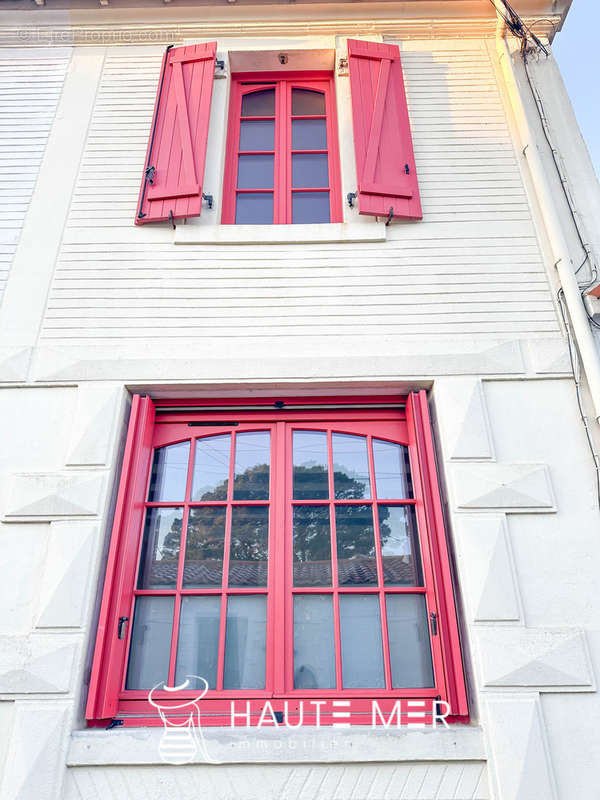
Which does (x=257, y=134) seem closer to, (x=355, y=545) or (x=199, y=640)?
(x=355, y=545)

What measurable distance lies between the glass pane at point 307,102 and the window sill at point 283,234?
155 centimetres

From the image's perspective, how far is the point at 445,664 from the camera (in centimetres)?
287

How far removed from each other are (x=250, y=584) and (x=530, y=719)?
148 centimetres

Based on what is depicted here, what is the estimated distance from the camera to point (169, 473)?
3.53 m

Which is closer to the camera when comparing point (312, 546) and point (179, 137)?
point (312, 546)

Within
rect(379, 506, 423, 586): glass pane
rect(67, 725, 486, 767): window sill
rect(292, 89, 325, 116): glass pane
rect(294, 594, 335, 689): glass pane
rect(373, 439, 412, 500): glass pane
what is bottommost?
rect(67, 725, 486, 767): window sill

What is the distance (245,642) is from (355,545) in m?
0.78

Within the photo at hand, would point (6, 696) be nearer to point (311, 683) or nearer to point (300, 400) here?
point (311, 683)

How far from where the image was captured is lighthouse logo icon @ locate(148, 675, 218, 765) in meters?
2.62

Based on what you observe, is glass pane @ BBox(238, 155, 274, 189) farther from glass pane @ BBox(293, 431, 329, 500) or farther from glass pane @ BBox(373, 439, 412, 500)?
glass pane @ BBox(373, 439, 412, 500)

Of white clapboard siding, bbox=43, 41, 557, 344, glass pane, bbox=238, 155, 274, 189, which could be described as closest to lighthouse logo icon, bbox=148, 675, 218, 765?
white clapboard siding, bbox=43, 41, 557, 344

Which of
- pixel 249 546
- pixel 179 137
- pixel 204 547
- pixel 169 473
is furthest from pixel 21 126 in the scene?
pixel 249 546

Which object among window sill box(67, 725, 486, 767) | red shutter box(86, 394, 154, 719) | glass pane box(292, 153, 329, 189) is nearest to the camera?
window sill box(67, 725, 486, 767)

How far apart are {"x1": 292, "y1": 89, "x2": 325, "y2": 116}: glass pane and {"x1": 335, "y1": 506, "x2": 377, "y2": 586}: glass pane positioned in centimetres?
352
